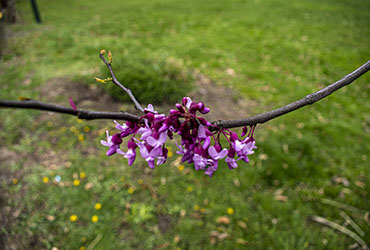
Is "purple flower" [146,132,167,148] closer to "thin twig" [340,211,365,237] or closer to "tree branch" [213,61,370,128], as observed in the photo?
"tree branch" [213,61,370,128]

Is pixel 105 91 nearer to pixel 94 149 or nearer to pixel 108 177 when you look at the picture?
pixel 94 149

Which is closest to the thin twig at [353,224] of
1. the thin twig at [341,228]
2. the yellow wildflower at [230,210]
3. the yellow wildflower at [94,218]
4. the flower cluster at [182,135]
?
the thin twig at [341,228]

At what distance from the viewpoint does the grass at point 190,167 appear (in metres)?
3.10

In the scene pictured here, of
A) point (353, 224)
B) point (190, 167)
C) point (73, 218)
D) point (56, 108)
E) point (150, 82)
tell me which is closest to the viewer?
point (56, 108)

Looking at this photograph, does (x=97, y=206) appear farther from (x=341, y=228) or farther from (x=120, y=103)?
(x=341, y=228)

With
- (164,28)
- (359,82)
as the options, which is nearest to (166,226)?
(359,82)

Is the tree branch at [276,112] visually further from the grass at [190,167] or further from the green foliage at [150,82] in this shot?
the green foliage at [150,82]

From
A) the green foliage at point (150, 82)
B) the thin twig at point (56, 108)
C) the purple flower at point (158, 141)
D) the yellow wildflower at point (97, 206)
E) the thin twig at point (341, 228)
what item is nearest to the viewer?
the thin twig at point (56, 108)

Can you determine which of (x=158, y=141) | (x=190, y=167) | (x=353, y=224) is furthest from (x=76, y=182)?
(x=353, y=224)

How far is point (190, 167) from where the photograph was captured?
3857 millimetres

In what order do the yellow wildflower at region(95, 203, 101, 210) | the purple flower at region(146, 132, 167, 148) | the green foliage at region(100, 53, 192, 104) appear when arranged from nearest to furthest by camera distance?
the purple flower at region(146, 132, 167, 148) → the yellow wildflower at region(95, 203, 101, 210) → the green foliage at region(100, 53, 192, 104)

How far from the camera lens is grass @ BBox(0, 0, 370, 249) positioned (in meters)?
3.10

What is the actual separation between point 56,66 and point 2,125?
2.02 metres

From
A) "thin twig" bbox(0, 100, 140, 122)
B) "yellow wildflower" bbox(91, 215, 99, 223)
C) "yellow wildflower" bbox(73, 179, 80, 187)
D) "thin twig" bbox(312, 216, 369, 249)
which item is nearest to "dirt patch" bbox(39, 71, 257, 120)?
"yellow wildflower" bbox(73, 179, 80, 187)
